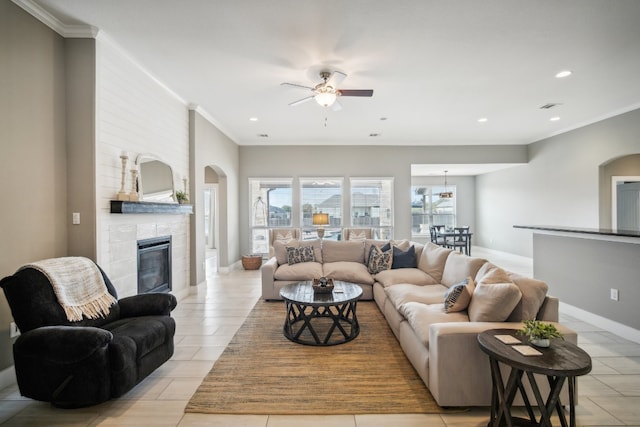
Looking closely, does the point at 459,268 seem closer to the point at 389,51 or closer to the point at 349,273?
the point at 349,273

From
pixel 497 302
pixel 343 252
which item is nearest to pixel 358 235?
pixel 343 252

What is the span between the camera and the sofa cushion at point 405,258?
471cm

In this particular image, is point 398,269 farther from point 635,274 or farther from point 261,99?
point 261,99

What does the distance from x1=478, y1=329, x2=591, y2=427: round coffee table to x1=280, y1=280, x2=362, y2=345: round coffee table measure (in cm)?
152

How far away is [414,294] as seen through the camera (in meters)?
3.32

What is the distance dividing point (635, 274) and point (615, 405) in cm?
176

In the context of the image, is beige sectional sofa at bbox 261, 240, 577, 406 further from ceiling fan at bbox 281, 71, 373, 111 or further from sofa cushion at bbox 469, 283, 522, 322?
ceiling fan at bbox 281, 71, 373, 111

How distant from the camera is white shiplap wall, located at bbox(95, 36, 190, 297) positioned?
3121mm

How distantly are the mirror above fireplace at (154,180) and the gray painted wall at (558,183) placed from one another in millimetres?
7703

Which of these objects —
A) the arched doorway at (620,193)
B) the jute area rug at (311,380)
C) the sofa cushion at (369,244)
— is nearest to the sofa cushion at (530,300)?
the jute area rug at (311,380)

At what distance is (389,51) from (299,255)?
3.30 meters

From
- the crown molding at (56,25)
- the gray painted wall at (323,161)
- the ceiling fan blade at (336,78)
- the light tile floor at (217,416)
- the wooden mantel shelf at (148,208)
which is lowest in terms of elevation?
the light tile floor at (217,416)

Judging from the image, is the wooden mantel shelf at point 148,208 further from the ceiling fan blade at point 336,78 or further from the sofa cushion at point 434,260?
the sofa cushion at point 434,260

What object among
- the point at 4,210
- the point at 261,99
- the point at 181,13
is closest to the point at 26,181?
the point at 4,210
